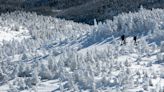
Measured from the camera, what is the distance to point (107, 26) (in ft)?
227

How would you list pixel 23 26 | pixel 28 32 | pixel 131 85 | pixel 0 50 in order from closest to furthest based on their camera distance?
pixel 131 85 → pixel 0 50 → pixel 28 32 → pixel 23 26

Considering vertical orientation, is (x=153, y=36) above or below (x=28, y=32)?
below

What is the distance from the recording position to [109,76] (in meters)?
48.7

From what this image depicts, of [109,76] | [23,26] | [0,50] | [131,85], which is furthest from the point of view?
[23,26]

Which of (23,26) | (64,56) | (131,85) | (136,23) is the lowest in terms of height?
(131,85)

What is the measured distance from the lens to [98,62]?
51812mm

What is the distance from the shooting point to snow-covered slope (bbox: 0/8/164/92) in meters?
47.1

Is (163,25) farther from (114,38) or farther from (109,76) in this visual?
(109,76)

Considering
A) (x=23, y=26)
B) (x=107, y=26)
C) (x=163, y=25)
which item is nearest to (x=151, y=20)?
(x=163, y=25)

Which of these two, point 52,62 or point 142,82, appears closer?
point 142,82

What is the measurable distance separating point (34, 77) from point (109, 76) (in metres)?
7.81

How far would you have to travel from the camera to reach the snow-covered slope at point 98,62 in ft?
155

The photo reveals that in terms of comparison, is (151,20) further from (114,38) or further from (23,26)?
(23,26)

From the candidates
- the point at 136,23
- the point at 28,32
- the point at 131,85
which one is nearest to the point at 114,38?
the point at 136,23
